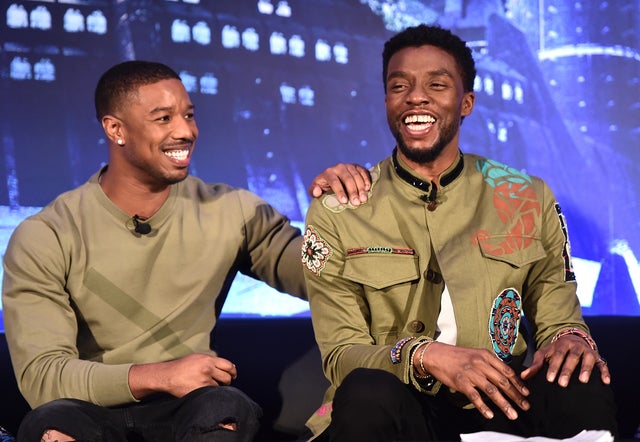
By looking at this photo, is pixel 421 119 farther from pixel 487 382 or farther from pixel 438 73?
pixel 487 382

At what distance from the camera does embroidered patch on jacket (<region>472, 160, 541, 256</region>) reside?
236 centimetres

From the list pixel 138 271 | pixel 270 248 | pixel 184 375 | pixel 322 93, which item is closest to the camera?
pixel 184 375

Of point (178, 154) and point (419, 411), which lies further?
point (178, 154)

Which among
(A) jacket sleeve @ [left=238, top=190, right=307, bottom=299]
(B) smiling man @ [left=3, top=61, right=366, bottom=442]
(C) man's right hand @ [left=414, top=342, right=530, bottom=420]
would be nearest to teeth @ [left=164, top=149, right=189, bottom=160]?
(B) smiling man @ [left=3, top=61, right=366, bottom=442]

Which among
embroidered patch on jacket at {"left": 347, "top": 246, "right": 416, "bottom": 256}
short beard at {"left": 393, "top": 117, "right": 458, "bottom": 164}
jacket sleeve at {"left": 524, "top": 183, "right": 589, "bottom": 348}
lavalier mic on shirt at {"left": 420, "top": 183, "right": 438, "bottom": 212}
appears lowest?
jacket sleeve at {"left": 524, "top": 183, "right": 589, "bottom": 348}

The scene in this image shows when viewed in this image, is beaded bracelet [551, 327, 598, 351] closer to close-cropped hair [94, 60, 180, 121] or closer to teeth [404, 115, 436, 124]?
teeth [404, 115, 436, 124]

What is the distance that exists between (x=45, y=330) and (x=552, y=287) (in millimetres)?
1211

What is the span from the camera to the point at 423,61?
2406 mm

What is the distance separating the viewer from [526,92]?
395 centimetres

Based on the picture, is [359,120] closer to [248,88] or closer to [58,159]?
[248,88]

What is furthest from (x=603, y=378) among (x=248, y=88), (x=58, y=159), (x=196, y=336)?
(x=58, y=159)

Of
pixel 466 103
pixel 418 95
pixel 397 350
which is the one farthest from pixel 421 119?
pixel 397 350

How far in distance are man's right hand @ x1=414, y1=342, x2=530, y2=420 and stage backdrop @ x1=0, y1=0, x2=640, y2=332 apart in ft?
6.13

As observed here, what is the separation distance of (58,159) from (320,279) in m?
1.86
